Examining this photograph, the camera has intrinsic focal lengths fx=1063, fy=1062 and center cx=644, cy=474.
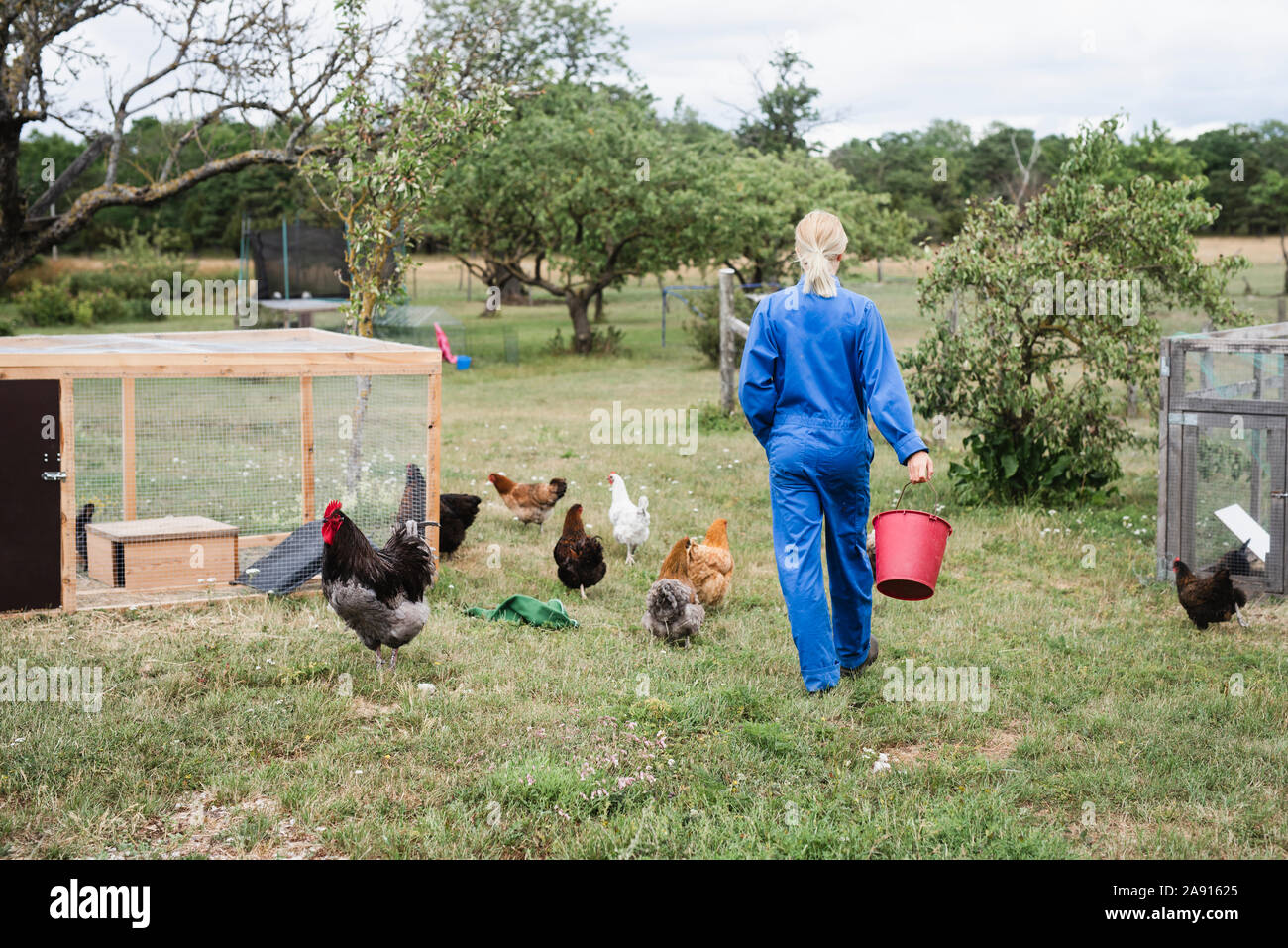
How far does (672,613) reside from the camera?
19.1 feet

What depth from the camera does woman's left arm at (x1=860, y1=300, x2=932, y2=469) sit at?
4.76 meters

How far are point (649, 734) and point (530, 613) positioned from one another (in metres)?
1.90

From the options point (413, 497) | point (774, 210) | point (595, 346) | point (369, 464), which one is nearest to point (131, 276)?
point (595, 346)

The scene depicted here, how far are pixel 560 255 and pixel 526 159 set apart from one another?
2.56m

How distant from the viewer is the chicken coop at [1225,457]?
6684mm

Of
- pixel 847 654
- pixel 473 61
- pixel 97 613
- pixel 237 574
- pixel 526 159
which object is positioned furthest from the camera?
pixel 526 159

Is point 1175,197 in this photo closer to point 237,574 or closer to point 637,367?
point 237,574

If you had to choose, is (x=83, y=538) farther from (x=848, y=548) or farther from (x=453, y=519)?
(x=848, y=548)

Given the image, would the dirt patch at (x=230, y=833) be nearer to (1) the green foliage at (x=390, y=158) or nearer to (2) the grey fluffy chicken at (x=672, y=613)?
(2) the grey fluffy chicken at (x=672, y=613)

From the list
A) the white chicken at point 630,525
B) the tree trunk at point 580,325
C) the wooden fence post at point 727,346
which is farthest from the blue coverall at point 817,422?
the tree trunk at point 580,325

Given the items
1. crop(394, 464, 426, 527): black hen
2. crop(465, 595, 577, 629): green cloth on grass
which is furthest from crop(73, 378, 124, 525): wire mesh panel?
crop(465, 595, 577, 629): green cloth on grass

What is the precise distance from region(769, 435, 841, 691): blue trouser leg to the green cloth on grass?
5.66 feet

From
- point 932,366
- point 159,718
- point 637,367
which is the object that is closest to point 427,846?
point 159,718

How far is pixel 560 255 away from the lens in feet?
80.0
